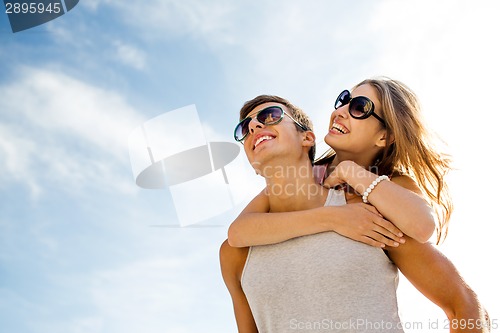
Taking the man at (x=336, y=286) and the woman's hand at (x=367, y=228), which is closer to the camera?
the man at (x=336, y=286)

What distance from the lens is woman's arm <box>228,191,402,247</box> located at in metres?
3.48

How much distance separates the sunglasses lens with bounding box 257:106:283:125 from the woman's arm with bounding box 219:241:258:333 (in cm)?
114

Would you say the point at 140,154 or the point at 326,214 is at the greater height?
the point at 140,154

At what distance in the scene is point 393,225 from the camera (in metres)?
3.51

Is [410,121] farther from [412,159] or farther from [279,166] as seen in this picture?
[279,166]

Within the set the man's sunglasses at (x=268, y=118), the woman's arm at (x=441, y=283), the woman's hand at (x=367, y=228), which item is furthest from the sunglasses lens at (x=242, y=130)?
the woman's arm at (x=441, y=283)

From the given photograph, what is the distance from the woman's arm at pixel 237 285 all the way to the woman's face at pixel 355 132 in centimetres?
135

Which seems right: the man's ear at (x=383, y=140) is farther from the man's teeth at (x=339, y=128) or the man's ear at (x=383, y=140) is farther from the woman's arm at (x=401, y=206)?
the woman's arm at (x=401, y=206)

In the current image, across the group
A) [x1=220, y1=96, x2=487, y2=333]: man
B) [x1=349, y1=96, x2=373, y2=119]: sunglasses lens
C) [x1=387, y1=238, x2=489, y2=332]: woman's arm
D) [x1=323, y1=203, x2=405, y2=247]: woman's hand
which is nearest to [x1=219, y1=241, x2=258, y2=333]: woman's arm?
[x1=220, y1=96, x2=487, y2=333]: man

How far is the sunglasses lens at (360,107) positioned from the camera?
4602 mm

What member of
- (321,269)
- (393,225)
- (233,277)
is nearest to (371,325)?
(321,269)

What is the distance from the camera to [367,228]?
3.48 meters

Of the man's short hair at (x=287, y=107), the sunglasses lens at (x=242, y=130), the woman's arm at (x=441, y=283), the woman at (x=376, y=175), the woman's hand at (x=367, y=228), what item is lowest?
the woman's arm at (x=441, y=283)

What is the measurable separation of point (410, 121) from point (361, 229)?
154 cm
